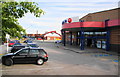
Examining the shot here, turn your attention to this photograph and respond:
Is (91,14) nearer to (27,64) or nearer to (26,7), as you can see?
(27,64)

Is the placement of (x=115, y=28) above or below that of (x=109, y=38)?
above

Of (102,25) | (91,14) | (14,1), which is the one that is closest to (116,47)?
(102,25)

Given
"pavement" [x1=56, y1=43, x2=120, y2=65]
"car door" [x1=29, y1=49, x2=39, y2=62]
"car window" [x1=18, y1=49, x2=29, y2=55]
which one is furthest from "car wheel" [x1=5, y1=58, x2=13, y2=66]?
"pavement" [x1=56, y1=43, x2=120, y2=65]

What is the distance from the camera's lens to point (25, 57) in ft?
36.3

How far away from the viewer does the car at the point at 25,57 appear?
10789 mm

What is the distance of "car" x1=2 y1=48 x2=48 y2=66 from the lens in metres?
10.8

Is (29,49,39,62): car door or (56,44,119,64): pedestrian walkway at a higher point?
(29,49,39,62): car door

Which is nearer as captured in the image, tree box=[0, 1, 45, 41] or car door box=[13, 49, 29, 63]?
tree box=[0, 1, 45, 41]

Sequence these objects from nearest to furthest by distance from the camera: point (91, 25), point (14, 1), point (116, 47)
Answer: point (14, 1) < point (116, 47) < point (91, 25)

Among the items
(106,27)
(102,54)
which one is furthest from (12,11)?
(106,27)

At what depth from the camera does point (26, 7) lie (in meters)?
6.64

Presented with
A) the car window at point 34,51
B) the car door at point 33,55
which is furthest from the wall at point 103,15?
the car door at point 33,55

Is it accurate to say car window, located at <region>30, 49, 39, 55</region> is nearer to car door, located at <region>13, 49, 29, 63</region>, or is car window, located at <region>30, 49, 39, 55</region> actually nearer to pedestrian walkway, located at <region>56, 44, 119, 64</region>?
car door, located at <region>13, 49, 29, 63</region>

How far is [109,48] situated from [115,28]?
3.85 m
